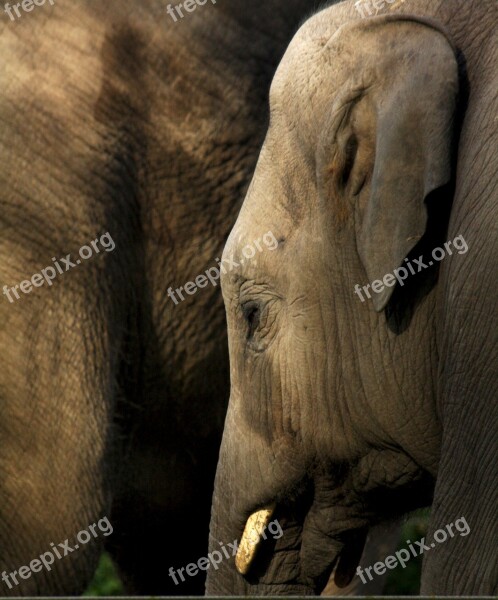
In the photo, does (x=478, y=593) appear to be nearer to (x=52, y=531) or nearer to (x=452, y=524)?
(x=452, y=524)

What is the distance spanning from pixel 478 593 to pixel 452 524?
13cm

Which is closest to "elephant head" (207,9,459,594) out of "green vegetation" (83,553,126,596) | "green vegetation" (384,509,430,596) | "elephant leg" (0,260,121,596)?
"elephant leg" (0,260,121,596)

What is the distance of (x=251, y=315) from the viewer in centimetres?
350

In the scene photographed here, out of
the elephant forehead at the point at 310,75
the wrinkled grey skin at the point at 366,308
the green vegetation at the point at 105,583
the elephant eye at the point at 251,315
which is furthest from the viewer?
the green vegetation at the point at 105,583

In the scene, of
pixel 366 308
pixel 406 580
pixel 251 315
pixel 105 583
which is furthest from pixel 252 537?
pixel 105 583

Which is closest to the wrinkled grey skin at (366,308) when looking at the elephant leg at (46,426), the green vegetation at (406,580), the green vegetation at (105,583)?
the elephant leg at (46,426)

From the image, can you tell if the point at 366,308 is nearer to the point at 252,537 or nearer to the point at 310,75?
the point at 310,75

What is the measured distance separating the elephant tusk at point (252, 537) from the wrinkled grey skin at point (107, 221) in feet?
2.64

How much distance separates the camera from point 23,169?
13.8 feet

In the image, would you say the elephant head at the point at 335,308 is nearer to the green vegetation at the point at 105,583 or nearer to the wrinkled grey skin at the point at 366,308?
the wrinkled grey skin at the point at 366,308

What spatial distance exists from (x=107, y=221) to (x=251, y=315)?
89 cm

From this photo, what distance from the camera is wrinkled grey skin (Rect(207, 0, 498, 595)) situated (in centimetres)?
303

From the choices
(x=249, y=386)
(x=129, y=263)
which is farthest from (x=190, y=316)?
(x=249, y=386)

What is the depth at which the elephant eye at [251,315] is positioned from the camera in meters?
3.47
